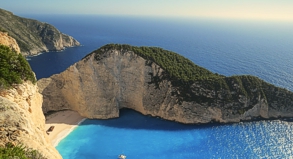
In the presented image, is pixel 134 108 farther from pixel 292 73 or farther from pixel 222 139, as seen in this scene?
pixel 292 73

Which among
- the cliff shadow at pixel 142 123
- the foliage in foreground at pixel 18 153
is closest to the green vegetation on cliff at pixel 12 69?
the foliage in foreground at pixel 18 153

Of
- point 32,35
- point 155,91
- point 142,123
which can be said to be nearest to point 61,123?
point 142,123

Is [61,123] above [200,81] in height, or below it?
below

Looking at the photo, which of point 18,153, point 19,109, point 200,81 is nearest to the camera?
point 18,153

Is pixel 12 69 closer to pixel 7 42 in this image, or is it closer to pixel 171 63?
pixel 7 42

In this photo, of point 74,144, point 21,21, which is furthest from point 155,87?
point 21,21

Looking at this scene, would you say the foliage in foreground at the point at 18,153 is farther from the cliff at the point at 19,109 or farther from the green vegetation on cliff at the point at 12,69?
the green vegetation on cliff at the point at 12,69
